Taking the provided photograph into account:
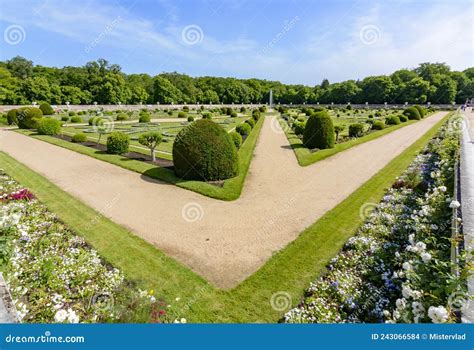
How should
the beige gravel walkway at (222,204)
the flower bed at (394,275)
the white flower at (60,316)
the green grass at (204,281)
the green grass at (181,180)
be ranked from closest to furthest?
the flower bed at (394,275), the white flower at (60,316), the green grass at (204,281), the beige gravel walkway at (222,204), the green grass at (181,180)

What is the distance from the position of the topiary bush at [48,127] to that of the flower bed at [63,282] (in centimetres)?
1797

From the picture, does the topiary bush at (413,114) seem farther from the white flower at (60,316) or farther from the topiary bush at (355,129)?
the white flower at (60,316)

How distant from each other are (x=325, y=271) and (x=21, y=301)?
568cm

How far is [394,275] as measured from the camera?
14.4 ft

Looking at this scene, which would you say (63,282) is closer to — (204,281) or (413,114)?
(204,281)

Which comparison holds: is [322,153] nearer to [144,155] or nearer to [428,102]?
[144,155]

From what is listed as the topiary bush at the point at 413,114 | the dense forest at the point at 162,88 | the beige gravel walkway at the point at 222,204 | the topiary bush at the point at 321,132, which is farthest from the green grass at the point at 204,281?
the dense forest at the point at 162,88

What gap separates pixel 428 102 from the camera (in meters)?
65.8

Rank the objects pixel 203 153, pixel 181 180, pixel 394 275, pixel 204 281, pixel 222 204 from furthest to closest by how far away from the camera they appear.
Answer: pixel 181 180
pixel 203 153
pixel 222 204
pixel 204 281
pixel 394 275

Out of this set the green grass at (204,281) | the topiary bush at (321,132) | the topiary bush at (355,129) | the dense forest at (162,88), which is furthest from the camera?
the dense forest at (162,88)

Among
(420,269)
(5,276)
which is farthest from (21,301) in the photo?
(420,269)

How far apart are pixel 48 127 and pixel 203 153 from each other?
1855cm

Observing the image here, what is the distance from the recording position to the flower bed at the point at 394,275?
10.9 feet

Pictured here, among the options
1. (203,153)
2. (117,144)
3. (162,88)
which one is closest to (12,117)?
(117,144)
